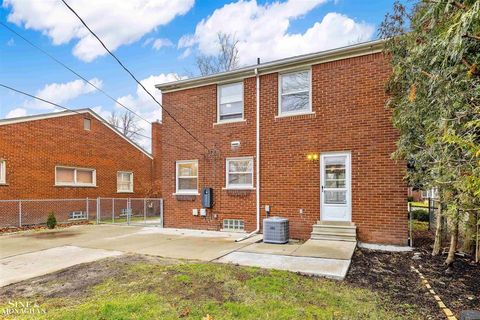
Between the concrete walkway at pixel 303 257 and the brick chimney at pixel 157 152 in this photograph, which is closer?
the concrete walkway at pixel 303 257

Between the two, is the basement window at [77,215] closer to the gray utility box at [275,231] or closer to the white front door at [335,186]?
the gray utility box at [275,231]

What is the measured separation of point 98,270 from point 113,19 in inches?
218

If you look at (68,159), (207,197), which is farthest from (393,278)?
(68,159)

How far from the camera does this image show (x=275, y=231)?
7926 mm

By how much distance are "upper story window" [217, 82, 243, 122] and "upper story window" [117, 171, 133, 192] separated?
10336mm

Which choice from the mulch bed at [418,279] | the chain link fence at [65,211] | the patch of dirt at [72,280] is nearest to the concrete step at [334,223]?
the mulch bed at [418,279]

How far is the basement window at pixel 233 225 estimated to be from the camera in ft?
32.5

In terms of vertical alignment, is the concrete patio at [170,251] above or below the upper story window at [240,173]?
below

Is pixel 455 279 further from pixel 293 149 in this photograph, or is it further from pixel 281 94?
pixel 281 94

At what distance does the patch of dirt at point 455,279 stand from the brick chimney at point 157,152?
15673 mm

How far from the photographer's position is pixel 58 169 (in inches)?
574

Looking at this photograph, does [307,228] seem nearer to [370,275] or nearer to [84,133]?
[370,275]

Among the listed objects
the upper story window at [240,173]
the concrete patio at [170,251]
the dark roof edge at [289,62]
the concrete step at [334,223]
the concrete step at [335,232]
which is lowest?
the concrete patio at [170,251]

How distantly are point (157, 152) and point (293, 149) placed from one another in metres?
12.9
